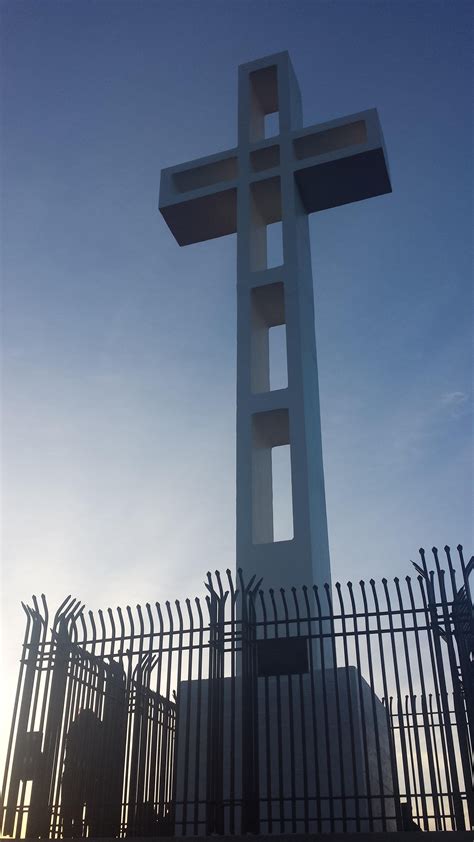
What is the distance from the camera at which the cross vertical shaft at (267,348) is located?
1428 centimetres

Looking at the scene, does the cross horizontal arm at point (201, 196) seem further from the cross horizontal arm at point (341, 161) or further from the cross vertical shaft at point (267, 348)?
the cross horizontal arm at point (341, 161)

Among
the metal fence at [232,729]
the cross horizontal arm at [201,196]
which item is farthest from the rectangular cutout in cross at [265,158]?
the metal fence at [232,729]

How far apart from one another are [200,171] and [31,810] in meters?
14.2

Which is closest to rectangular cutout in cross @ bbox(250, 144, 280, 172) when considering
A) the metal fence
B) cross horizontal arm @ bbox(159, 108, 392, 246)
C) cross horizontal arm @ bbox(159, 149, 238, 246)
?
cross horizontal arm @ bbox(159, 108, 392, 246)

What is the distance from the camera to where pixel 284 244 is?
1744 cm

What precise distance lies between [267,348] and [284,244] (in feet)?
7.21

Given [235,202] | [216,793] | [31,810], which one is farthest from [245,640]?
[235,202]

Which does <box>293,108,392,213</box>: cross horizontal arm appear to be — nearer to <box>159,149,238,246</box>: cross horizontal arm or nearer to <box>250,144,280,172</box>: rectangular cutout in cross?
<box>250,144,280,172</box>: rectangular cutout in cross

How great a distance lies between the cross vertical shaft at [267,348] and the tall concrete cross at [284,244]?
24mm

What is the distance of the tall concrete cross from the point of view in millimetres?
14594

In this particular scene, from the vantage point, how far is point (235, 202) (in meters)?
19.1

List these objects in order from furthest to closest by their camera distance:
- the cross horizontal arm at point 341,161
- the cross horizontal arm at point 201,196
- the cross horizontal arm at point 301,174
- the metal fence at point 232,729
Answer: the cross horizontal arm at point 201,196 < the cross horizontal arm at point 301,174 < the cross horizontal arm at point 341,161 < the metal fence at point 232,729

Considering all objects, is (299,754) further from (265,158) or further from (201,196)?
(265,158)

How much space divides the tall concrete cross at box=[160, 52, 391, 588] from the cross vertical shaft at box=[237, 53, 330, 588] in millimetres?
24
